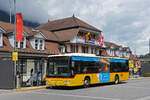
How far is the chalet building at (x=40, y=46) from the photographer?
1797 cm

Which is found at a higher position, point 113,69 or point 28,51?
point 28,51

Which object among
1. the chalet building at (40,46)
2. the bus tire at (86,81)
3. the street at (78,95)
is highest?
the chalet building at (40,46)

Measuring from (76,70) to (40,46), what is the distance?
16077mm

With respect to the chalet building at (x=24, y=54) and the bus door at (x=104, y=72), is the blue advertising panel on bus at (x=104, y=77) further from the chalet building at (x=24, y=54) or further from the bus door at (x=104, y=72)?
the chalet building at (x=24, y=54)

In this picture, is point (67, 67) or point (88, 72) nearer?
point (67, 67)

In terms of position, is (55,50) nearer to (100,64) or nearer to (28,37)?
(28,37)

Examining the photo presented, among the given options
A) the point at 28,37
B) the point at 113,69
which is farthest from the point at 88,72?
the point at 28,37

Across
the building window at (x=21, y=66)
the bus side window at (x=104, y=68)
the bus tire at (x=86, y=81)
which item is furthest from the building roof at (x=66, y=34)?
the bus tire at (x=86, y=81)

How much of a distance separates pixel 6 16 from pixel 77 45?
42.6 metres

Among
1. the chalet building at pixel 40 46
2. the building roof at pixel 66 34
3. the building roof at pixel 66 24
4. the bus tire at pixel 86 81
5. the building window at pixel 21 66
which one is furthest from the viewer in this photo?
the building roof at pixel 66 24

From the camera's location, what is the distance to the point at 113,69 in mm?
23641

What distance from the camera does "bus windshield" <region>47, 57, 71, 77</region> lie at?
57.4 ft

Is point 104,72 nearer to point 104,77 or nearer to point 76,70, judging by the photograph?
point 104,77

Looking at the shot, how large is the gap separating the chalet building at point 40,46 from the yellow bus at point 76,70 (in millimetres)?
2391
